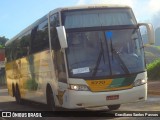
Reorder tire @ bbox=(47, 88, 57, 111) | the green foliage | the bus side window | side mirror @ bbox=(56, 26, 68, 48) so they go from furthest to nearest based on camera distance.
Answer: the green foliage < tire @ bbox=(47, 88, 57, 111) < the bus side window < side mirror @ bbox=(56, 26, 68, 48)

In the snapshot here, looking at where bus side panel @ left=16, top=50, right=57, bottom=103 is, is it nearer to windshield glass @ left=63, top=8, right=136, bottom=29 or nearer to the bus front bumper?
the bus front bumper

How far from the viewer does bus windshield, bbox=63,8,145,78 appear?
12609mm

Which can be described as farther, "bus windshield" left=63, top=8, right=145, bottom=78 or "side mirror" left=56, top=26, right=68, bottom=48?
"bus windshield" left=63, top=8, right=145, bottom=78

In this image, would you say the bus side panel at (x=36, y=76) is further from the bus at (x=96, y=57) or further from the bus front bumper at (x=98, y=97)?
the bus front bumper at (x=98, y=97)

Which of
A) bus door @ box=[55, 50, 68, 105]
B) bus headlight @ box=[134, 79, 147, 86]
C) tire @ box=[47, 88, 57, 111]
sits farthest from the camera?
tire @ box=[47, 88, 57, 111]

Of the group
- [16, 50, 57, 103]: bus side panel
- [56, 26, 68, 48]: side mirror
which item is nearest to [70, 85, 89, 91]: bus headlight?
[56, 26, 68, 48]: side mirror

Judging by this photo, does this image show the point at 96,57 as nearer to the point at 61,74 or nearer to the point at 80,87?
the point at 80,87

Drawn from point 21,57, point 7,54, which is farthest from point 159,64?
point 21,57

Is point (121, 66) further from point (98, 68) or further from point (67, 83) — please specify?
point (67, 83)

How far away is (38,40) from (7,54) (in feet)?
34.0

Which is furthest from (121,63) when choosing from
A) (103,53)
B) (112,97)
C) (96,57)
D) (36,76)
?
(36,76)

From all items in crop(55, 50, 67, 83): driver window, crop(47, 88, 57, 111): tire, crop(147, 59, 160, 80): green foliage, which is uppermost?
crop(55, 50, 67, 83): driver window

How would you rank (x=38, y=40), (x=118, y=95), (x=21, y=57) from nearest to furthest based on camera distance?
(x=118, y=95) < (x=38, y=40) < (x=21, y=57)

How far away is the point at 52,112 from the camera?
14.6 m
